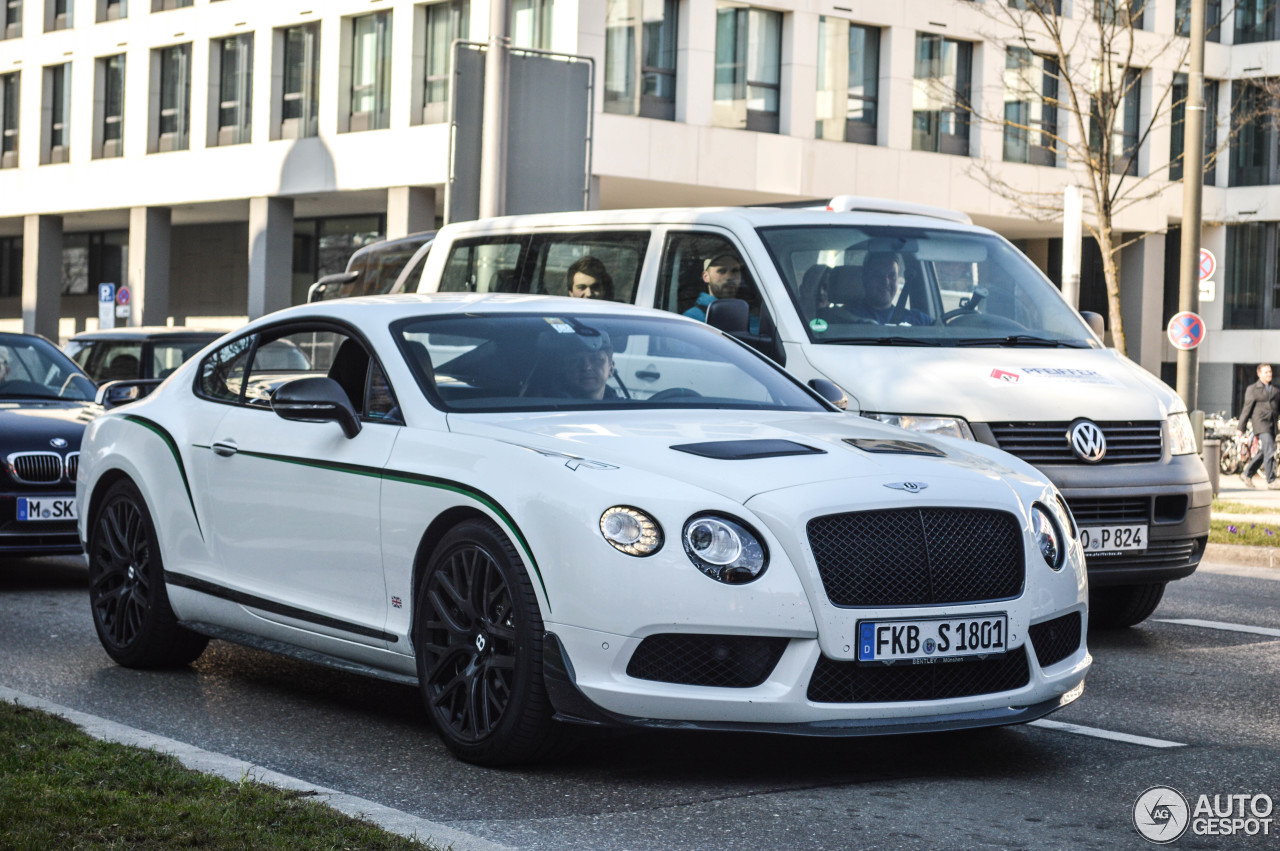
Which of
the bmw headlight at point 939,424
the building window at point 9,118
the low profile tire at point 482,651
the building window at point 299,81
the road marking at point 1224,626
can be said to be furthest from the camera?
the building window at point 9,118

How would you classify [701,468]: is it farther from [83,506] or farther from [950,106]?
[950,106]

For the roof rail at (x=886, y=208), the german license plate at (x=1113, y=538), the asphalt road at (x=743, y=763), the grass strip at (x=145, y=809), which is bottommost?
the asphalt road at (x=743, y=763)

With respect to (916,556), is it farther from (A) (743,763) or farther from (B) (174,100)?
(B) (174,100)

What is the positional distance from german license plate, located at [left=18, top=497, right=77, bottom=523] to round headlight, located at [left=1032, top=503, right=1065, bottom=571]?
Answer: 20.4 feet

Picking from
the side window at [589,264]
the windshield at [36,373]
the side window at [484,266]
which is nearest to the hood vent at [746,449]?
the side window at [589,264]

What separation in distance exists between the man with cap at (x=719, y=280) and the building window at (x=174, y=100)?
37.5 meters

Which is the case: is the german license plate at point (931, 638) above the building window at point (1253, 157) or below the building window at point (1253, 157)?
below

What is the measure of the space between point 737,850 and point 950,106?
37790 mm

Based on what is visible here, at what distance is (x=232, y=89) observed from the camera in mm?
43875

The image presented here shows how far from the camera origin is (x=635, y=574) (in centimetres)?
522

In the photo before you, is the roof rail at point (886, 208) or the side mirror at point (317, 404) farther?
the roof rail at point (886, 208)

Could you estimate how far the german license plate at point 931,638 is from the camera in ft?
17.4

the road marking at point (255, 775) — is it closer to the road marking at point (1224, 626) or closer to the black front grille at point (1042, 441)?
the black front grille at point (1042, 441)

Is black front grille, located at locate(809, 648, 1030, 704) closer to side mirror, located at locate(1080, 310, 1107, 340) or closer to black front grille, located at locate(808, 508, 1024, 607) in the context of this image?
black front grille, located at locate(808, 508, 1024, 607)
